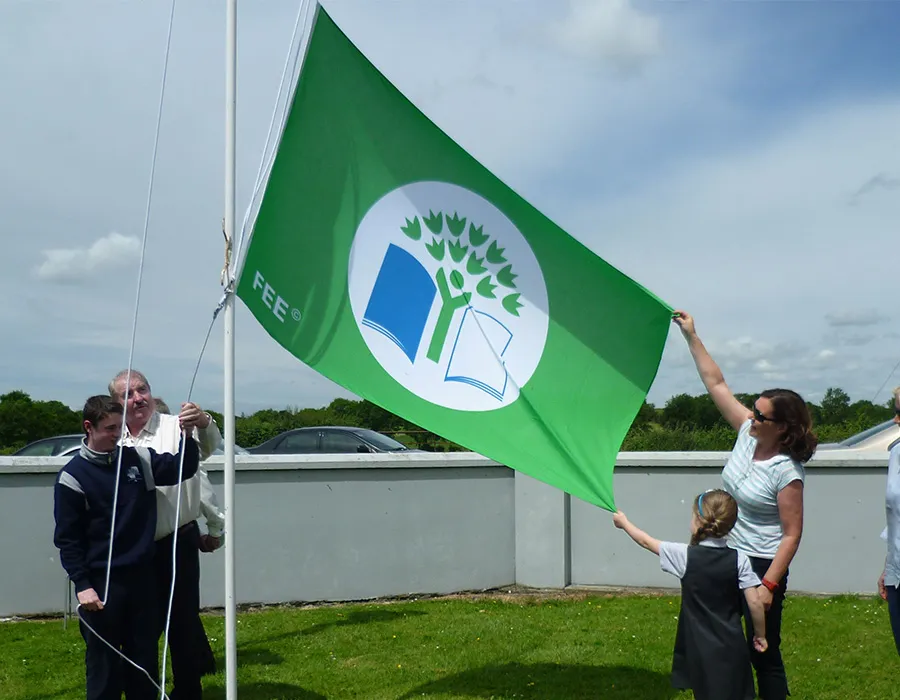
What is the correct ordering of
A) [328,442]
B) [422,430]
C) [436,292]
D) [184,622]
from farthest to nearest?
[422,430], [328,442], [184,622], [436,292]

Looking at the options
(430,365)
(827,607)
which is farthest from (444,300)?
(827,607)

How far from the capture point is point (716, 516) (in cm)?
421

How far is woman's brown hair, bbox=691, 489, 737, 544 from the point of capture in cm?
421

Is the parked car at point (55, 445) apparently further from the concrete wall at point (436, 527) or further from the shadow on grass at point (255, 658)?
the shadow on grass at point (255, 658)

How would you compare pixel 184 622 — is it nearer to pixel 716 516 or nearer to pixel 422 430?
pixel 716 516

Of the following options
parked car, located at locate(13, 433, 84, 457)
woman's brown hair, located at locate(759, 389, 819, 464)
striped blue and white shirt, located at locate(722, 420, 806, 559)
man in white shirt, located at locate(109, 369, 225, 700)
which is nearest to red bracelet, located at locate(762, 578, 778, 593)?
striped blue and white shirt, located at locate(722, 420, 806, 559)

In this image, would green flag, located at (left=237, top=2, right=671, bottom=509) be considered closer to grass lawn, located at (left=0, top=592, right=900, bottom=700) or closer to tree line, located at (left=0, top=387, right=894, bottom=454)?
grass lawn, located at (left=0, top=592, right=900, bottom=700)

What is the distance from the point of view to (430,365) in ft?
14.9

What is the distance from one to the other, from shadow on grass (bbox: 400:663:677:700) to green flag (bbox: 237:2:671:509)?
79.8 inches

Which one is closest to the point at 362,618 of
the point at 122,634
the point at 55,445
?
the point at 122,634

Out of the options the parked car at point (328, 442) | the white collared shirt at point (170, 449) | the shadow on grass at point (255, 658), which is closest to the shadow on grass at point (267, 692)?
the shadow on grass at point (255, 658)

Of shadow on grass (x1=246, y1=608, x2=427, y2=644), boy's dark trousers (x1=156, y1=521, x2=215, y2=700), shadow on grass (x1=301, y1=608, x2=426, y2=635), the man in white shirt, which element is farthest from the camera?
shadow on grass (x1=301, y1=608, x2=426, y2=635)

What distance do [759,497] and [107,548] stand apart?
2877 millimetres

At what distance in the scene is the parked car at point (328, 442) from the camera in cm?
1578
